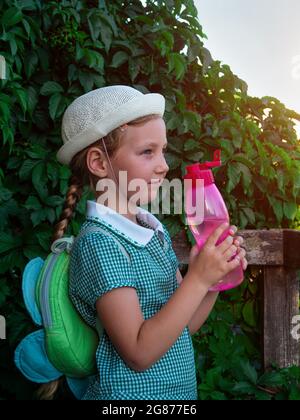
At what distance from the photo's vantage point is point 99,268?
1049 mm

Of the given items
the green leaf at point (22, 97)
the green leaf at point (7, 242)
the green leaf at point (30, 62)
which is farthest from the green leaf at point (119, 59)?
the green leaf at point (7, 242)

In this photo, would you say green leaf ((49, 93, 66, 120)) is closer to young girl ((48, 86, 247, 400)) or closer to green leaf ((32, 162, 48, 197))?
green leaf ((32, 162, 48, 197))

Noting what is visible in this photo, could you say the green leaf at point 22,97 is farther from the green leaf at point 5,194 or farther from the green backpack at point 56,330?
the green backpack at point 56,330

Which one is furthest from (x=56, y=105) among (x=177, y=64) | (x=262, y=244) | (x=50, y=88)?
(x=262, y=244)

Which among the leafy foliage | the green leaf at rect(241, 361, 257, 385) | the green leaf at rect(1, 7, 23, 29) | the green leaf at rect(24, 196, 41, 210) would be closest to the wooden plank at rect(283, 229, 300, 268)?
the leafy foliage

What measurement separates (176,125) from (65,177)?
1.68 feet

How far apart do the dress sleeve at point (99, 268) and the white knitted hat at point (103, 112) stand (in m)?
0.23

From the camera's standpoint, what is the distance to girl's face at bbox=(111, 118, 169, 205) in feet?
3.80

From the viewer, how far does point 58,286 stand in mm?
1148

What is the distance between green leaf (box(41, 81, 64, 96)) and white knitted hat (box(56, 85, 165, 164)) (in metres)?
0.83

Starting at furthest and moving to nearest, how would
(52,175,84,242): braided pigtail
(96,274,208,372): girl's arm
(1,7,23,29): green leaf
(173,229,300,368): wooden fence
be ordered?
(173,229,300,368): wooden fence, (1,7,23,29): green leaf, (52,175,84,242): braided pigtail, (96,274,208,372): girl's arm

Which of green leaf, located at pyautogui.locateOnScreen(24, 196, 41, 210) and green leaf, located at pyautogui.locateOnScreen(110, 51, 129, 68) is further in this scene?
green leaf, located at pyautogui.locateOnScreen(110, 51, 129, 68)

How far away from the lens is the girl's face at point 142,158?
116 cm
